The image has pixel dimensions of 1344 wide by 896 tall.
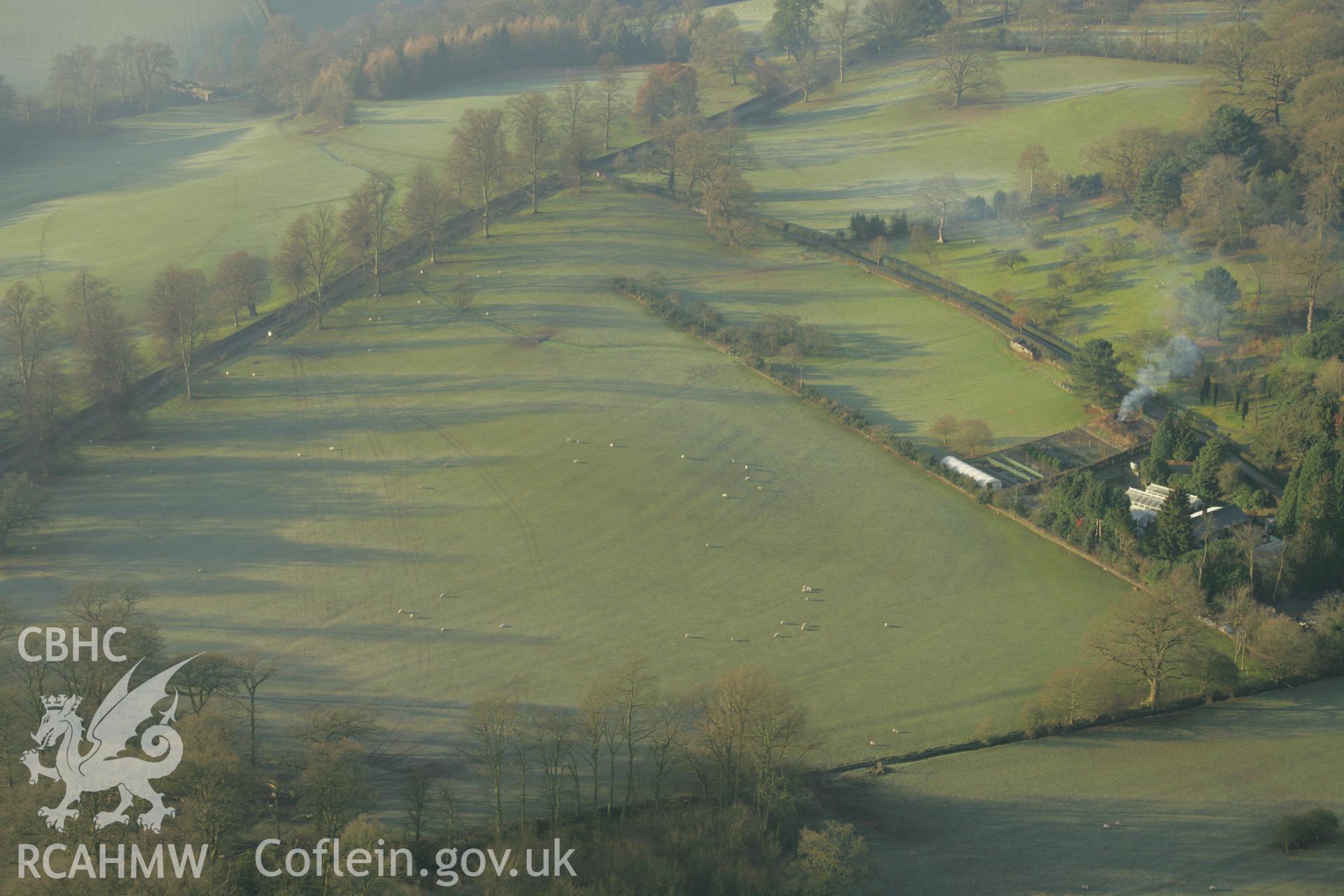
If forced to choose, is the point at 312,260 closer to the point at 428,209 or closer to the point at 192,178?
the point at 428,209

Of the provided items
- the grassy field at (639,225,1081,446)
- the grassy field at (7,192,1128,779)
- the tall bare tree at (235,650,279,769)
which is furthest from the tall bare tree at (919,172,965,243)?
the tall bare tree at (235,650,279,769)

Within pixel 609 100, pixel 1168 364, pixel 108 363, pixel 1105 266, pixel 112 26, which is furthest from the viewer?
pixel 112 26

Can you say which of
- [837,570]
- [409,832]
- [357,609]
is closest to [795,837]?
[409,832]

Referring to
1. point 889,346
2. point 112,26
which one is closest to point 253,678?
point 889,346

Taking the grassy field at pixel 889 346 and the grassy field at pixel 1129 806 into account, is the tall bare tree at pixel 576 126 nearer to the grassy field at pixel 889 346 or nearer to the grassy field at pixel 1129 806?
the grassy field at pixel 889 346

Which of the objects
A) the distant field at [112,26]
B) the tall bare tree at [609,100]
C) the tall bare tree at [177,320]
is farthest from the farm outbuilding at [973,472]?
the distant field at [112,26]

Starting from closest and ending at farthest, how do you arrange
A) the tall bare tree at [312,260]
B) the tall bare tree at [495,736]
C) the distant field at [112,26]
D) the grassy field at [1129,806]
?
1. the grassy field at [1129,806]
2. the tall bare tree at [495,736]
3. the tall bare tree at [312,260]
4. the distant field at [112,26]

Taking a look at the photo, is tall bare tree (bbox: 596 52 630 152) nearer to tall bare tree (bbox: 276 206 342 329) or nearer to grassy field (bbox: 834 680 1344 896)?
tall bare tree (bbox: 276 206 342 329)
